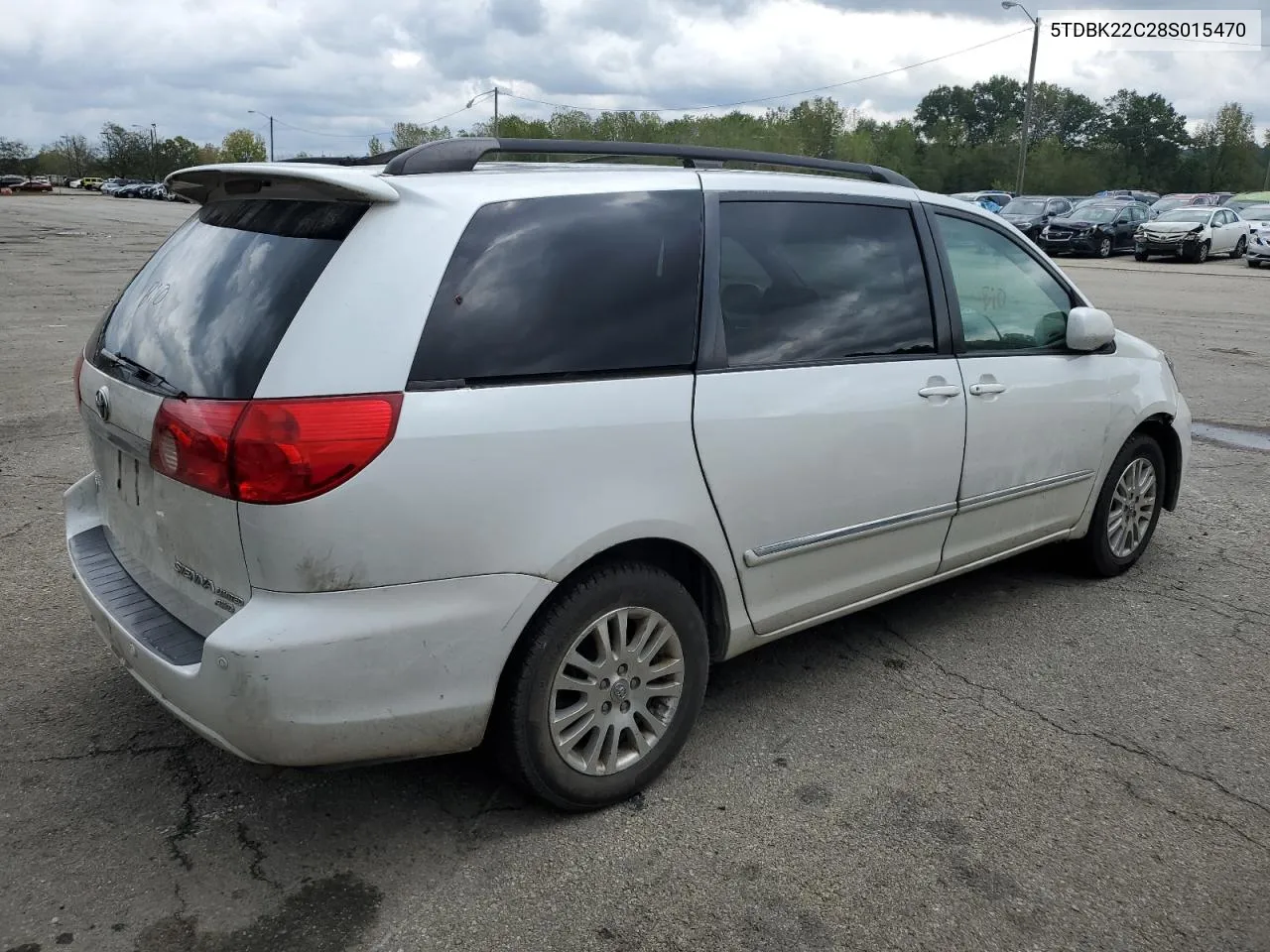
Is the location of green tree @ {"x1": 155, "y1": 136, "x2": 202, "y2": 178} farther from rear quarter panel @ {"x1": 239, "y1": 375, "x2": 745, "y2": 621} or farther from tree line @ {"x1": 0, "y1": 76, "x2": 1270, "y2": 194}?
rear quarter panel @ {"x1": 239, "y1": 375, "x2": 745, "y2": 621}

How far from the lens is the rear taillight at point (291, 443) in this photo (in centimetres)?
245

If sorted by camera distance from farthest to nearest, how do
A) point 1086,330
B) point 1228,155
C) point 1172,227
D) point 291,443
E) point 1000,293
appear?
1. point 1228,155
2. point 1172,227
3. point 1086,330
4. point 1000,293
5. point 291,443

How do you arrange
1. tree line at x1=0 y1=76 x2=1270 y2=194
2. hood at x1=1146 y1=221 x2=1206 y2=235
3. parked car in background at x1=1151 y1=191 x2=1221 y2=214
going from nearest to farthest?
hood at x1=1146 y1=221 x2=1206 y2=235 → parked car in background at x1=1151 y1=191 x2=1221 y2=214 → tree line at x1=0 y1=76 x2=1270 y2=194

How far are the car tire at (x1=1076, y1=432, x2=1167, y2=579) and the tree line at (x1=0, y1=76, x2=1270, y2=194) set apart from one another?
68572 millimetres

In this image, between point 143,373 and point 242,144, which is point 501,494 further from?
point 242,144

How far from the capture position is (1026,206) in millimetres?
32594

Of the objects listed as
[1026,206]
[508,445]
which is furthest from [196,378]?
[1026,206]

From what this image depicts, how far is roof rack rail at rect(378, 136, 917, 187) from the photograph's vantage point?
9.62ft

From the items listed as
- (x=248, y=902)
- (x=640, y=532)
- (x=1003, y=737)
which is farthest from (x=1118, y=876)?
(x=248, y=902)

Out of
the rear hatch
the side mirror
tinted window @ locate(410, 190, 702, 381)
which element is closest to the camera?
the rear hatch

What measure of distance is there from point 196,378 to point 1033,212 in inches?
1293

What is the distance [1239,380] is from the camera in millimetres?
10367

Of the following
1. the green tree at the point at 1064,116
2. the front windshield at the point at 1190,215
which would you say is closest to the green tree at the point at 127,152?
the green tree at the point at 1064,116

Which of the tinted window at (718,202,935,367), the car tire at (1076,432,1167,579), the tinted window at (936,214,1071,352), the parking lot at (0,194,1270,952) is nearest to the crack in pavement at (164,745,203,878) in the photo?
the parking lot at (0,194,1270,952)
